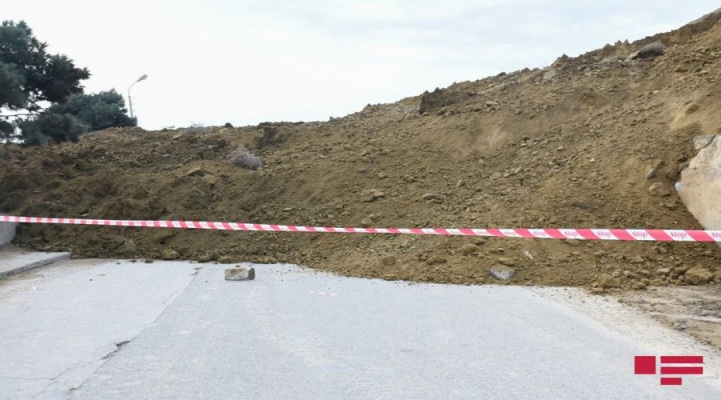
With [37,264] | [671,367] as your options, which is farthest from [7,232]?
[671,367]

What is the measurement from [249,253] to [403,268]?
4390 millimetres

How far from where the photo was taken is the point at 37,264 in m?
12.4

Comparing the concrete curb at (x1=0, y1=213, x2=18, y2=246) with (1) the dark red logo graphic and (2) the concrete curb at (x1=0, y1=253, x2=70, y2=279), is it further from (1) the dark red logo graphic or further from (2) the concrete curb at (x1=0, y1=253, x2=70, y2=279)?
(1) the dark red logo graphic

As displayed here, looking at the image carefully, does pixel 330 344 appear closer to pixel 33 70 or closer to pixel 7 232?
pixel 7 232

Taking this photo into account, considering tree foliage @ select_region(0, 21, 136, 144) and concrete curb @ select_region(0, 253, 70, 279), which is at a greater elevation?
tree foliage @ select_region(0, 21, 136, 144)

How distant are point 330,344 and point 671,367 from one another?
3103mm

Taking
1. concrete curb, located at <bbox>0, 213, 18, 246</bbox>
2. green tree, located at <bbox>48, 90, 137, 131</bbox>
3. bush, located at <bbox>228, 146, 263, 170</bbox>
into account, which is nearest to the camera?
concrete curb, located at <bbox>0, 213, 18, 246</bbox>

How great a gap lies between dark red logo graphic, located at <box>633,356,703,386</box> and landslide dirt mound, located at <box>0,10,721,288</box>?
3.67 m

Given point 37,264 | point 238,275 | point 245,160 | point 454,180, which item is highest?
point 245,160

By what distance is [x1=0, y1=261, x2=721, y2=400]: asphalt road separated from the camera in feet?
15.7

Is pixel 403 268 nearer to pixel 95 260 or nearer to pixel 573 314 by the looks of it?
pixel 573 314


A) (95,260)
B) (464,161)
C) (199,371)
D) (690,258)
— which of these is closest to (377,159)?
(464,161)

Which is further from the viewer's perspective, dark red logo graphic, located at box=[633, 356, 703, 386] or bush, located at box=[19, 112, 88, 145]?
bush, located at box=[19, 112, 88, 145]

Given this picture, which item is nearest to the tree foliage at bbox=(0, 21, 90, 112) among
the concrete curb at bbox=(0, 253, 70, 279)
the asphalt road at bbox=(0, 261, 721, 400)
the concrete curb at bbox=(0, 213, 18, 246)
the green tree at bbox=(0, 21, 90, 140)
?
the green tree at bbox=(0, 21, 90, 140)
